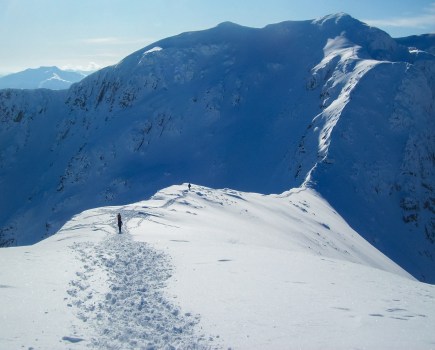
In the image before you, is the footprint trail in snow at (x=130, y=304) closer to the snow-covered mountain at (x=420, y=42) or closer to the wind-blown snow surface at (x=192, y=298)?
the wind-blown snow surface at (x=192, y=298)

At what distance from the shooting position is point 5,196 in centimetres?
7038

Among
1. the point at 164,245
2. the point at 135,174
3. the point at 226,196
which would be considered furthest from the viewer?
the point at 135,174

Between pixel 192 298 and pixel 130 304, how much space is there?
1.50m

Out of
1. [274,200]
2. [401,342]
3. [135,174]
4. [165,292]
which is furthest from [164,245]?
[135,174]

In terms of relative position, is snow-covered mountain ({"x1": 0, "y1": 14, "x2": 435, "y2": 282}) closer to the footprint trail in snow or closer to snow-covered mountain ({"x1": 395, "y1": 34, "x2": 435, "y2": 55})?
snow-covered mountain ({"x1": 395, "y1": 34, "x2": 435, "y2": 55})

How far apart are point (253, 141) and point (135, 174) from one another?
17.1 metres

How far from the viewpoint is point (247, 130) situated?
64125 mm

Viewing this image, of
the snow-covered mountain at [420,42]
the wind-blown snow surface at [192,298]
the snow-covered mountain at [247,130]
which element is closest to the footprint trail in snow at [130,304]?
the wind-blown snow surface at [192,298]

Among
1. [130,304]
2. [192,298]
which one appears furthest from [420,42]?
[130,304]

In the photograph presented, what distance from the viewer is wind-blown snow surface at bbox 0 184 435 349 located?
28.1ft

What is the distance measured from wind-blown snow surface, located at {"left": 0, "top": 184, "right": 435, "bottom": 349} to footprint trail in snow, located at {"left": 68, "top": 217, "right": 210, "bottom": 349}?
25 millimetres

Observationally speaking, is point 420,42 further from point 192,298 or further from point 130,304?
point 130,304

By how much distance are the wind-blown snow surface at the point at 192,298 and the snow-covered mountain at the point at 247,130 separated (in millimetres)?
27150

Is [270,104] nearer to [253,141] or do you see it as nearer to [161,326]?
[253,141]
